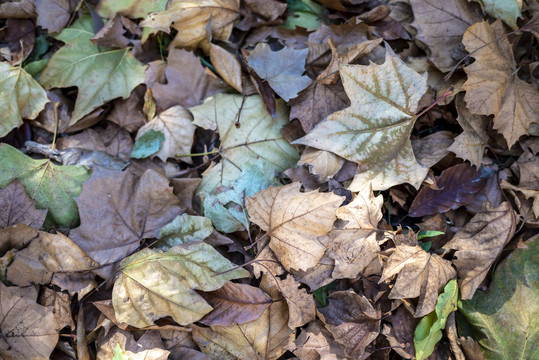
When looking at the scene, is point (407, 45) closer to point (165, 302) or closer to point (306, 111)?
point (306, 111)

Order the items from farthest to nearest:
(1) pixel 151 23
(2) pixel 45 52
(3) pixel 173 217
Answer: (2) pixel 45 52, (1) pixel 151 23, (3) pixel 173 217

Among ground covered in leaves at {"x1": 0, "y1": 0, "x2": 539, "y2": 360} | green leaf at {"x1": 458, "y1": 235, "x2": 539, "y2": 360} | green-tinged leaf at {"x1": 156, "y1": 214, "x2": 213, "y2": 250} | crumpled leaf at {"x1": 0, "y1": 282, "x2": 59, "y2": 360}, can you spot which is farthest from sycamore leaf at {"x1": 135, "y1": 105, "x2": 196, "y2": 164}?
green leaf at {"x1": 458, "y1": 235, "x2": 539, "y2": 360}

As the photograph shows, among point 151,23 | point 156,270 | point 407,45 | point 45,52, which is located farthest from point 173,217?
point 407,45

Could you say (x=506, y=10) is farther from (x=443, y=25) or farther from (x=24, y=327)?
(x=24, y=327)

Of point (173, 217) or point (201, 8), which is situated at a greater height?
point (201, 8)

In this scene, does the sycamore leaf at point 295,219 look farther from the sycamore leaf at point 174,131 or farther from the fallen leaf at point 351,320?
the sycamore leaf at point 174,131

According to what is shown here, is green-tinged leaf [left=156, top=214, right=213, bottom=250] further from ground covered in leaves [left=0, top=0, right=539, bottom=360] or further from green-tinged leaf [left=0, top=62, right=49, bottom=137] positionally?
green-tinged leaf [left=0, top=62, right=49, bottom=137]

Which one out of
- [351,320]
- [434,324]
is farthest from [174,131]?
[434,324]
